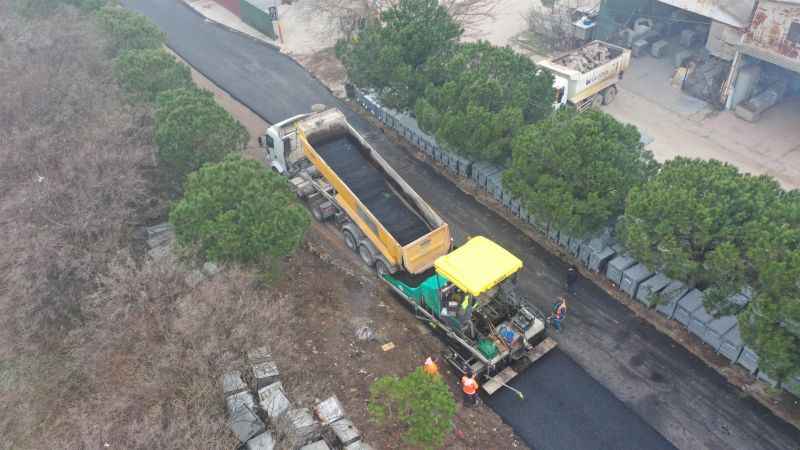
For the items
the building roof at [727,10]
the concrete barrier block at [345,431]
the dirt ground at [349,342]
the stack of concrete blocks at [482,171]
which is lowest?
the dirt ground at [349,342]

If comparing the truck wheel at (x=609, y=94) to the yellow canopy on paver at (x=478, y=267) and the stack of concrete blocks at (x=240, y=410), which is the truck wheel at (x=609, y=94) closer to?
the yellow canopy on paver at (x=478, y=267)

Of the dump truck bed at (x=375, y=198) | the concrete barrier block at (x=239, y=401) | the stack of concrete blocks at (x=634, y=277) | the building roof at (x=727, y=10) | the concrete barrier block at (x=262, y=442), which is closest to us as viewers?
the concrete barrier block at (x=262, y=442)

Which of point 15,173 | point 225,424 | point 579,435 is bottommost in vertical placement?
point 579,435

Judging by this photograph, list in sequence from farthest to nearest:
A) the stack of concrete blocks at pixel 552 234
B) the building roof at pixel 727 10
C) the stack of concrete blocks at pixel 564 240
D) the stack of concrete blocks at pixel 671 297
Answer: the building roof at pixel 727 10, the stack of concrete blocks at pixel 552 234, the stack of concrete blocks at pixel 564 240, the stack of concrete blocks at pixel 671 297

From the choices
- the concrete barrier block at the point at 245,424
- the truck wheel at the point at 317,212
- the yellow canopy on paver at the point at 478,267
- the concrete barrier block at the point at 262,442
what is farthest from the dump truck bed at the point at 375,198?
the concrete barrier block at the point at 262,442

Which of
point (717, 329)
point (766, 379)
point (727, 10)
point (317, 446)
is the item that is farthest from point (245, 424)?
point (727, 10)

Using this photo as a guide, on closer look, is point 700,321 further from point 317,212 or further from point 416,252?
point 317,212

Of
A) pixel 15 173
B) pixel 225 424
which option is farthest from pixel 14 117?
pixel 225 424

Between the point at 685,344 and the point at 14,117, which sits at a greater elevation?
the point at 14,117

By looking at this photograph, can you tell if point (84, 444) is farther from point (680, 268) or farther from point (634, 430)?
point (680, 268)
